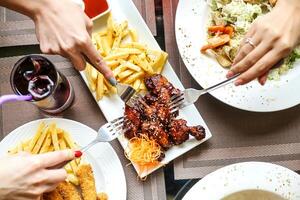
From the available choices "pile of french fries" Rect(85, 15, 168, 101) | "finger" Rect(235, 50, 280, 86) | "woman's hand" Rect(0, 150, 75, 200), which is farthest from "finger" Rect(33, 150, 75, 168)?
"finger" Rect(235, 50, 280, 86)

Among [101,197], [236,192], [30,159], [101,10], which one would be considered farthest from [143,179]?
[101,10]

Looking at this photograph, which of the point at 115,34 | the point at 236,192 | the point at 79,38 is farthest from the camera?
the point at 115,34

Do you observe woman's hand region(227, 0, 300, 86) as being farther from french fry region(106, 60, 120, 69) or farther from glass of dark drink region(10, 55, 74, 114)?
glass of dark drink region(10, 55, 74, 114)

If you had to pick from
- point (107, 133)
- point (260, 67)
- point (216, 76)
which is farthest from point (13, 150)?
point (260, 67)

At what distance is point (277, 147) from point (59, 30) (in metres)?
0.71

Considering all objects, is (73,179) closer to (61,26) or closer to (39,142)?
(39,142)

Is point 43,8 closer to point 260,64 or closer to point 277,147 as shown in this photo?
point 260,64

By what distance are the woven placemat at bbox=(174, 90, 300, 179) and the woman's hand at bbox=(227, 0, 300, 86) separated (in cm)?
24

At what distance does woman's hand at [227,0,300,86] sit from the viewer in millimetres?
1380

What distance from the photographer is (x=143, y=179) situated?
5.19ft

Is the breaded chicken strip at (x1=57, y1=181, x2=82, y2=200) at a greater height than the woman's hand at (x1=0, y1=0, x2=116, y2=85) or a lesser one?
lesser

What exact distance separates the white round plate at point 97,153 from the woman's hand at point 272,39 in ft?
1.43

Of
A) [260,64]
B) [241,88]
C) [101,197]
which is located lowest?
[101,197]

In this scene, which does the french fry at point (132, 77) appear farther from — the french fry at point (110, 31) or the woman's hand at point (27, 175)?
the woman's hand at point (27, 175)
